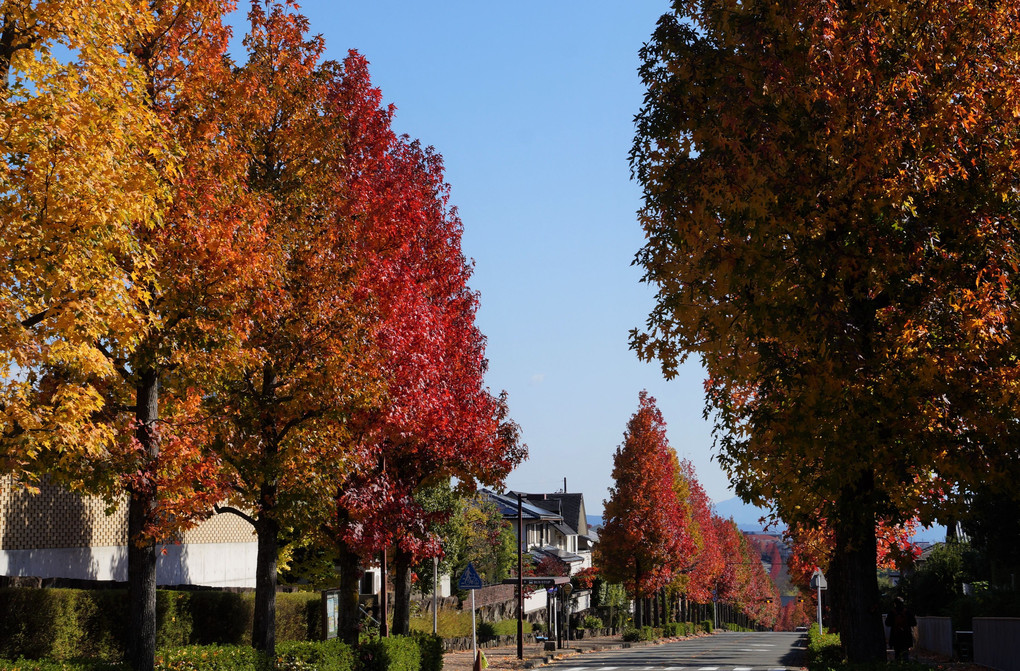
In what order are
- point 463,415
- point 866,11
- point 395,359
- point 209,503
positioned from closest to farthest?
point 866,11, point 209,503, point 395,359, point 463,415

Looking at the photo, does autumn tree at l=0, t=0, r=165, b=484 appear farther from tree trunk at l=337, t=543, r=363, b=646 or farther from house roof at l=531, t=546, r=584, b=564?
house roof at l=531, t=546, r=584, b=564

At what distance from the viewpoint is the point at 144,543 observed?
14945 millimetres

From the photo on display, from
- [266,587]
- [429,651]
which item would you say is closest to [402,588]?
[429,651]

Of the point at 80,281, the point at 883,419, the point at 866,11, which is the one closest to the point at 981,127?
the point at 866,11

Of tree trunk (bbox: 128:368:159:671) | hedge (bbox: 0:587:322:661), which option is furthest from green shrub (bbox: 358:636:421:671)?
tree trunk (bbox: 128:368:159:671)

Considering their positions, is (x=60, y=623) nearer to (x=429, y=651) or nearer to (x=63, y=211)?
(x=429, y=651)

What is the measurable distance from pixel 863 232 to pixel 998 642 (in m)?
14.2

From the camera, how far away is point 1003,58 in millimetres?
12945

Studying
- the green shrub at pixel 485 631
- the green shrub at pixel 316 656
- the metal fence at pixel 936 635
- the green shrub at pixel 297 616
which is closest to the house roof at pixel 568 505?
the green shrub at pixel 485 631

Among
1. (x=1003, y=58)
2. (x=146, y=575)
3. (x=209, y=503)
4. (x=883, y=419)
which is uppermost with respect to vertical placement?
(x=1003, y=58)

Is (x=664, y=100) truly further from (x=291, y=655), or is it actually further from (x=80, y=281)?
(x=291, y=655)

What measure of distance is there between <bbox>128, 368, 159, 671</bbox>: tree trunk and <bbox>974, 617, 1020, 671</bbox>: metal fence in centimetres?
1747

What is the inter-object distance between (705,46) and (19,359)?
35.4 ft

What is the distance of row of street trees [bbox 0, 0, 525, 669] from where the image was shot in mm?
11445
